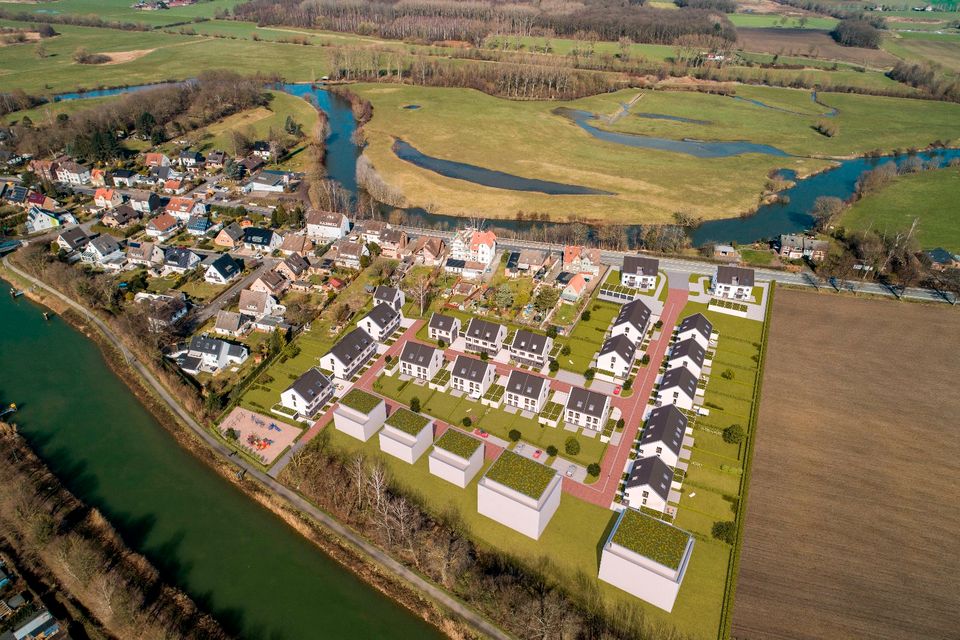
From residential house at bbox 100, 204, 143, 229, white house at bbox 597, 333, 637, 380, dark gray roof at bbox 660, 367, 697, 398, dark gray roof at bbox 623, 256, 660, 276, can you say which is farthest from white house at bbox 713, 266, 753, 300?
residential house at bbox 100, 204, 143, 229

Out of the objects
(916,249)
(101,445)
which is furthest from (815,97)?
(101,445)

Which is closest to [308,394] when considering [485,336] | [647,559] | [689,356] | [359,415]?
[359,415]

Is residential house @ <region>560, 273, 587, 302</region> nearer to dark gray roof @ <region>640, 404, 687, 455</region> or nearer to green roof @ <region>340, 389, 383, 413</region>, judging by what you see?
dark gray roof @ <region>640, 404, 687, 455</region>

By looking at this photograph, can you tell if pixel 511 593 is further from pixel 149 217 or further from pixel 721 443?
pixel 149 217

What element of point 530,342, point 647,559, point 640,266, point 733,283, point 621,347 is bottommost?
point 647,559

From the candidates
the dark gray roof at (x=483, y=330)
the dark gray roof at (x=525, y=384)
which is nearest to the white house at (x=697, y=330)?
the dark gray roof at (x=525, y=384)

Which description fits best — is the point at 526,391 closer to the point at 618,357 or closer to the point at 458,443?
the point at 458,443
